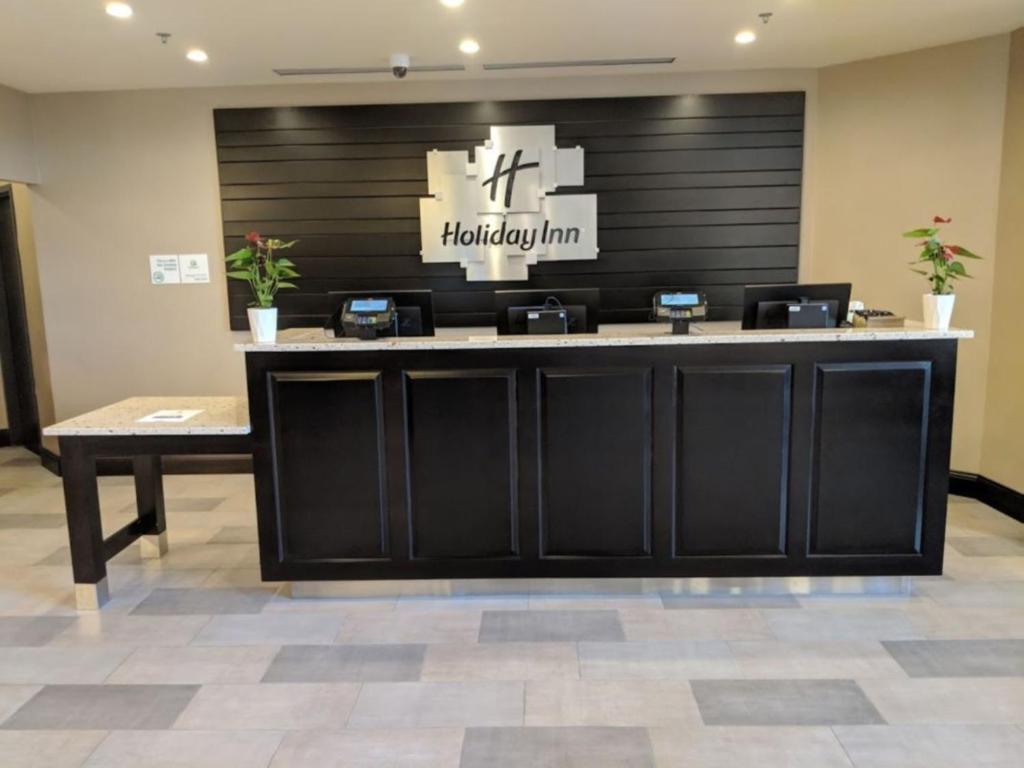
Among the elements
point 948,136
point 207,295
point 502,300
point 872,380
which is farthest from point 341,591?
point 948,136

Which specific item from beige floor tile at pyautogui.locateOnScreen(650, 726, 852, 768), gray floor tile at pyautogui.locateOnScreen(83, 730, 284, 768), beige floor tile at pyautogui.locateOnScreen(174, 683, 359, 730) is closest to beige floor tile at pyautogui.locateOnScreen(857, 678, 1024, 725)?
beige floor tile at pyautogui.locateOnScreen(650, 726, 852, 768)

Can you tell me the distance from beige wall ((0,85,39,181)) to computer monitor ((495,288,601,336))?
13.1 ft

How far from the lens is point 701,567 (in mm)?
3385

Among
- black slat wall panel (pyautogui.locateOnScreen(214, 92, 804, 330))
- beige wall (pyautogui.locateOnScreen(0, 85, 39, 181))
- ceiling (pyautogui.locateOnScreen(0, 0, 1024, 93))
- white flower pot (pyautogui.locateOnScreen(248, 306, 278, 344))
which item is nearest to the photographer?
white flower pot (pyautogui.locateOnScreen(248, 306, 278, 344))

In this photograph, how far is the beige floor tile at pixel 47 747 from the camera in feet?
7.65

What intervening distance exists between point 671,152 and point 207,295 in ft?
12.0

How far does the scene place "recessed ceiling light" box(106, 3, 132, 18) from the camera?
11.8 ft

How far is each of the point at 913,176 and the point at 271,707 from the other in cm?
490

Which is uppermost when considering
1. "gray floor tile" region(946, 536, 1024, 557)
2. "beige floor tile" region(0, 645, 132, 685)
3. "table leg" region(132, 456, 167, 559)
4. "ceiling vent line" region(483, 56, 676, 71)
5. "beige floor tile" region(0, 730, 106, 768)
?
"ceiling vent line" region(483, 56, 676, 71)

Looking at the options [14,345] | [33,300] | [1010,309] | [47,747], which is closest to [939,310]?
[1010,309]

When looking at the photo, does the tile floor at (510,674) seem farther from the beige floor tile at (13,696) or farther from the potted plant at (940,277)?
the potted plant at (940,277)

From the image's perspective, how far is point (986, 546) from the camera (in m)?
4.01

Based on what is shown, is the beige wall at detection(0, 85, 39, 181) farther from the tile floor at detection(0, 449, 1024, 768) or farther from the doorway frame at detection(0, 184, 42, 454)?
the tile floor at detection(0, 449, 1024, 768)

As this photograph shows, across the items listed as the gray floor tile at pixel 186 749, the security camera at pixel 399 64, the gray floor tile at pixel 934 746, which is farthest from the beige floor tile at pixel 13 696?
the security camera at pixel 399 64
